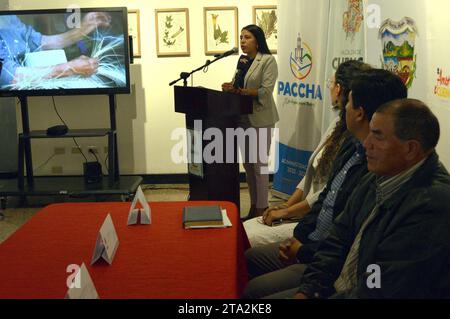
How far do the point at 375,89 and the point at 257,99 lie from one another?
85.8 inches

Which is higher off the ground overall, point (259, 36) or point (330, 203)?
point (259, 36)

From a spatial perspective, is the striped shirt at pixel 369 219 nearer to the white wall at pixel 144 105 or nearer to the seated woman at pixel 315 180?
the seated woman at pixel 315 180

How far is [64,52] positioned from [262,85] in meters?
1.89

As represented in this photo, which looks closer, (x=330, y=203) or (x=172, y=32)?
(x=330, y=203)

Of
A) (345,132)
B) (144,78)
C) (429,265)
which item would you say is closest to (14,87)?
(144,78)

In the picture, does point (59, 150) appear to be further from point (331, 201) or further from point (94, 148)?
point (331, 201)

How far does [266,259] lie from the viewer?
2355mm

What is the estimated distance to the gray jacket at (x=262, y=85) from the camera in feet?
13.4

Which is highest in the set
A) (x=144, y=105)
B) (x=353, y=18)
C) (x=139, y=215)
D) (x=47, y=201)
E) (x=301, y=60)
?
(x=353, y=18)

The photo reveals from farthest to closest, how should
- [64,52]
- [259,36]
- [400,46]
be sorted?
[64,52]
[259,36]
[400,46]

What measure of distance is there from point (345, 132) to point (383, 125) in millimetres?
805

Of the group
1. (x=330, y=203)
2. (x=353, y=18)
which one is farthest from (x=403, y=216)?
(x=353, y=18)

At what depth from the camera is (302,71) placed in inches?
179

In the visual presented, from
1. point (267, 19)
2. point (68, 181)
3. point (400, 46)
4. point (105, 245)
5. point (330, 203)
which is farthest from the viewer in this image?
point (267, 19)
